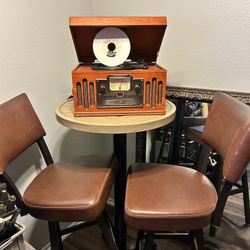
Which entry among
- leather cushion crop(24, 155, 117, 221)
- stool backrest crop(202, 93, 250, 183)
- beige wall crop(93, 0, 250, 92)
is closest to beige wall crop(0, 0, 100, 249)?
leather cushion crop(24, 155, 117, 221)

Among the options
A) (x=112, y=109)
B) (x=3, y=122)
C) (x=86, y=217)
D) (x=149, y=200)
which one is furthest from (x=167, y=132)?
(x=3, y=122)

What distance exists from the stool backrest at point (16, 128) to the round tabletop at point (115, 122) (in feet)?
0.58

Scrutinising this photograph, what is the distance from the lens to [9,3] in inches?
47.9

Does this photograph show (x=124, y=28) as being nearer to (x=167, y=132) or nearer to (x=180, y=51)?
(x=180, y=51)

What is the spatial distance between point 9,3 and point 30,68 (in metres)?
0.32

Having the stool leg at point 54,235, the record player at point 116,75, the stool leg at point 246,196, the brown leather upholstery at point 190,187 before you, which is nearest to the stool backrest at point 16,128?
the record player at point 116,75

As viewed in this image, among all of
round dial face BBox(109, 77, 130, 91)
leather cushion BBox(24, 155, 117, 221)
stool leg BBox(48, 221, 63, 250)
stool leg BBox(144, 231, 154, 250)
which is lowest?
stool leg BBox(48, 221, 63, 250)

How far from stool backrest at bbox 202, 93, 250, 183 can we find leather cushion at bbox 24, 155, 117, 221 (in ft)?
1.74

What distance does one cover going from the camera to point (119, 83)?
1.17 metres

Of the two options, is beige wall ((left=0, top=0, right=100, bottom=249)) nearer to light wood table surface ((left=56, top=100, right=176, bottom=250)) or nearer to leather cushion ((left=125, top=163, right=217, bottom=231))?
light wood table surface ((left=56, top=100, right=176, bottom=250))

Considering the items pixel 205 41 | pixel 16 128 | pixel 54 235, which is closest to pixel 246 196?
pixel 205 41

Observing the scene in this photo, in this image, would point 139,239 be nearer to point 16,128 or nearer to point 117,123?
point 117,123

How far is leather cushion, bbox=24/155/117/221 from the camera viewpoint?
1.03m

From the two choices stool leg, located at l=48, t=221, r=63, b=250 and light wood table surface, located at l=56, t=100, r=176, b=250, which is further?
stool leg, located at l=48, t=221, r=63, b=250
